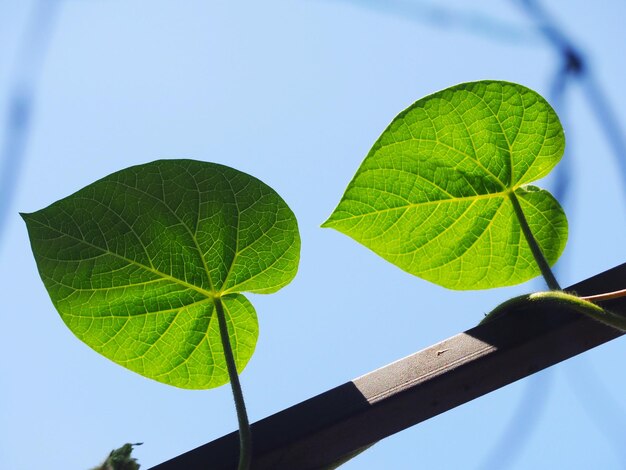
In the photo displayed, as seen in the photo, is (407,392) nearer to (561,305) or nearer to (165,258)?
(561,305)

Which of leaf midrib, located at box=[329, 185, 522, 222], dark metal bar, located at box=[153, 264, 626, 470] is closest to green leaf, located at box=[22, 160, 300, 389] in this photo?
leaf midrib, located at box=[329, 185, 522, 222]

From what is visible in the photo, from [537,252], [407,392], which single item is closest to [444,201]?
[537,252]

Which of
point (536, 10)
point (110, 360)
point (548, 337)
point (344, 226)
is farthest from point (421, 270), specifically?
point (536, 10)

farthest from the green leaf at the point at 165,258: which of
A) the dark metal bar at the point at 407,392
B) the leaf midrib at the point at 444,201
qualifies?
the dark metal bar at the point at 407,392

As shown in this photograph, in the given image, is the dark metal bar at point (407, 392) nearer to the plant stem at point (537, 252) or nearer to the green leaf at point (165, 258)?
the plant stem at point (537, 252)

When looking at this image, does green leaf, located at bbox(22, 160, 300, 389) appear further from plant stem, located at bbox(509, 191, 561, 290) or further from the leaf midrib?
plant stem, located at bbox(509, 191, 561, 290)

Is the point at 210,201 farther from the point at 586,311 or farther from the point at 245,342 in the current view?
the point at 586,311
